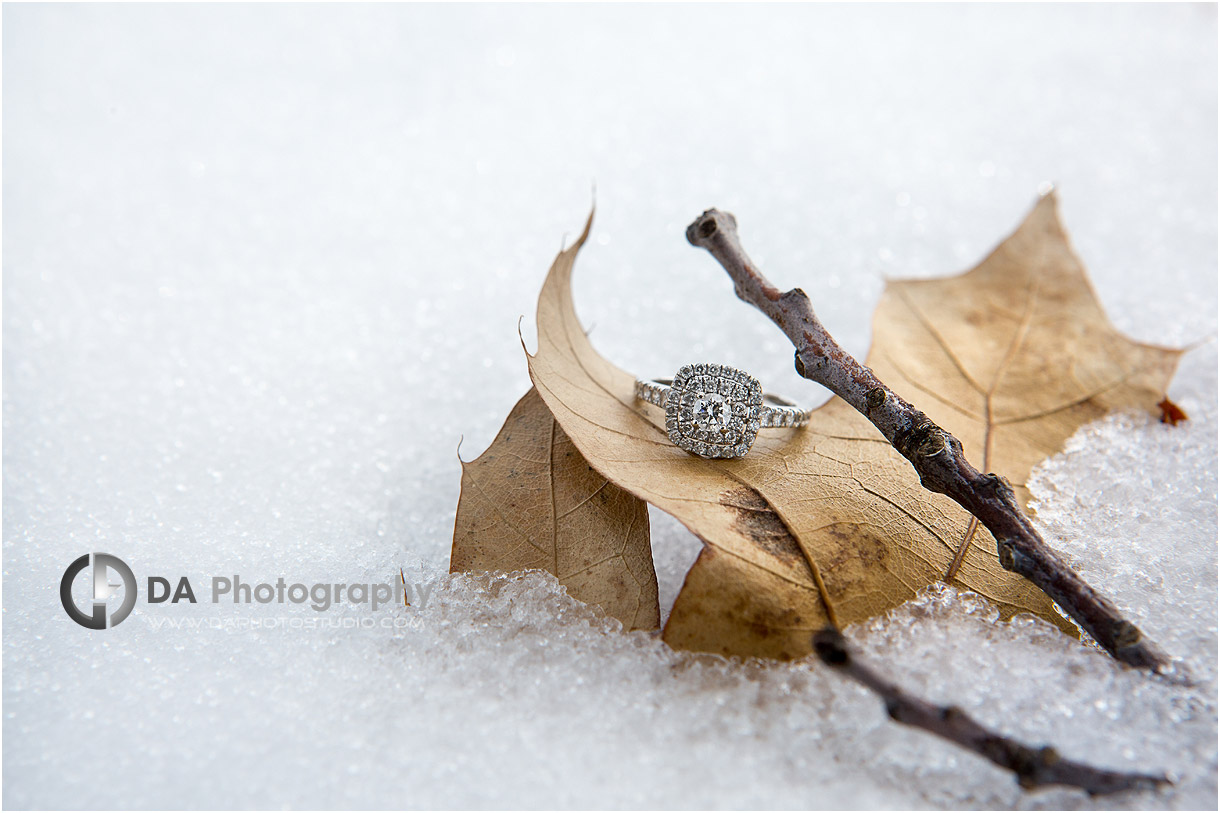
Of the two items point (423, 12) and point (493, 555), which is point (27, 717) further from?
point (423, 12)

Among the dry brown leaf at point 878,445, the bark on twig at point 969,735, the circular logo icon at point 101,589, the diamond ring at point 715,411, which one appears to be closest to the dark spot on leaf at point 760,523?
the dry brown leaf at point 878,445

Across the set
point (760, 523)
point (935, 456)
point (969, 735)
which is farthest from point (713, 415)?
point (969, 735)

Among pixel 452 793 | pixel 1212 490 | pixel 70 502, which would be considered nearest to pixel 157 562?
pixel 70 502

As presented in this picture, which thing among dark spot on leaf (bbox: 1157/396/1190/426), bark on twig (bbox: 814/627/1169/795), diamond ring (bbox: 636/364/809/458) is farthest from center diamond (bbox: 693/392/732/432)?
dark spot on leaf (bbox: 1157/396/1190/426)

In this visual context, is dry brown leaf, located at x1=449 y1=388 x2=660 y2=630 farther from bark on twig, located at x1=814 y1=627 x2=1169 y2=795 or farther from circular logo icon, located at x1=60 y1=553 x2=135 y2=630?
circular logo icon, located at x1=60 y1=553 x2=135 y2=630

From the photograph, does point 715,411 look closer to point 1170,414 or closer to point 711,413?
point 711,413
